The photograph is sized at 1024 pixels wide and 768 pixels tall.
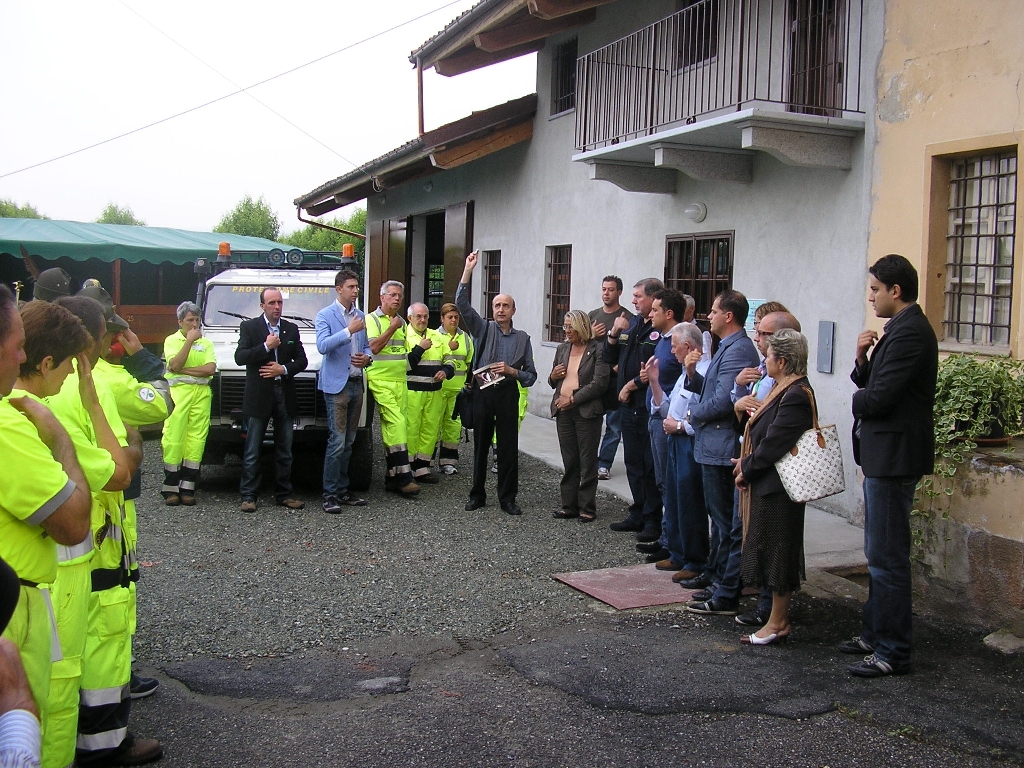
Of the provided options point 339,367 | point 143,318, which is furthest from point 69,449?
point 143,318

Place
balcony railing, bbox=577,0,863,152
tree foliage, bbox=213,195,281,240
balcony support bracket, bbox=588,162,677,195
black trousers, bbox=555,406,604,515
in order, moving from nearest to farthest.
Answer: black trousers, bbox=555,406,604,515 < balcony railing, bbox=577,0,863,152 < balcony support bracket, bbox=588,162,677,195 < tree foliage, bbox=213,195,281,240

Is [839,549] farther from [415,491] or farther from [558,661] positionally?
[415,491]

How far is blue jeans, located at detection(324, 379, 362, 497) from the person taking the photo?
8.62 metres

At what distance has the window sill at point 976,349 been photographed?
6.93 meters

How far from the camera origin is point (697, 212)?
35.9 ft

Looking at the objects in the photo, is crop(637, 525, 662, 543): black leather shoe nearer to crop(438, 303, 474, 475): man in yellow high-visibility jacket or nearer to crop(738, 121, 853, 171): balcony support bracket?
crop(438, 303, 474, 475): man in yellow high-visibility jacket

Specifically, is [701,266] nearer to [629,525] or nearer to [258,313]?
[629,525]

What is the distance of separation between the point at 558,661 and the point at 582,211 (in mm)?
9946

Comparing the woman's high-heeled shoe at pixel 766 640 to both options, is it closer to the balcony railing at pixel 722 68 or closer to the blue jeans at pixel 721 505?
the blue jeans at pixel 721 505

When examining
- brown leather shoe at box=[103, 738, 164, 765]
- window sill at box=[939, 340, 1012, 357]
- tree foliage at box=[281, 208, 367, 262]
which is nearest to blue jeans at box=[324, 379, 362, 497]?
brown leather shoe at box=[103, 738, 164, 765]

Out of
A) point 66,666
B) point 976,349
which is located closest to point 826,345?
point 976,349

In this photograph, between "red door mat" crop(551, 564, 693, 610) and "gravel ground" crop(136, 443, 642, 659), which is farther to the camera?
"red door mat" crop(551, 564, 693, 610)

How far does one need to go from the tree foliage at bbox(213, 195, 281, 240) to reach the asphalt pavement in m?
52.6

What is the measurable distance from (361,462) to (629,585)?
3.86 meters
